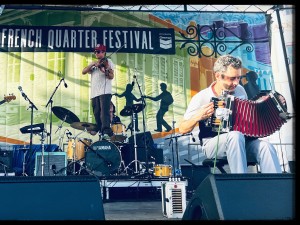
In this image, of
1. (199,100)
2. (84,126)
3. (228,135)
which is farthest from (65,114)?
(228,135)

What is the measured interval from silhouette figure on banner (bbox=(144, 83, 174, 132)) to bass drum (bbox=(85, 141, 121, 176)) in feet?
3.62

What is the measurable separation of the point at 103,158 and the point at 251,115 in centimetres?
239

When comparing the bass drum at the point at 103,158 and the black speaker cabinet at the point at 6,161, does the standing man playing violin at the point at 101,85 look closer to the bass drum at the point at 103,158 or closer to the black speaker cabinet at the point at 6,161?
the bass drum at the point at 103,158

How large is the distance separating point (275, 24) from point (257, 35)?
0.38 metres

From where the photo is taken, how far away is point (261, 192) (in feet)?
7.10

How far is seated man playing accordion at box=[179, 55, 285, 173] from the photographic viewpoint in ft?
13.9

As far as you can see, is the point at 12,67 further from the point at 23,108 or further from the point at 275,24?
the point at 275,24

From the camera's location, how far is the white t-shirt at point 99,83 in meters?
6.57

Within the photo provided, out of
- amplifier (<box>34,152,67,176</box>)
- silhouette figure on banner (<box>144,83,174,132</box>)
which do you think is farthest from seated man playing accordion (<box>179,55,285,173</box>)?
amplifier (<box>34,152,67,176</box>)

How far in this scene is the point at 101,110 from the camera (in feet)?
21.3

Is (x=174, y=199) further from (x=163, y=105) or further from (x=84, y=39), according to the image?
(x=84, y=39)

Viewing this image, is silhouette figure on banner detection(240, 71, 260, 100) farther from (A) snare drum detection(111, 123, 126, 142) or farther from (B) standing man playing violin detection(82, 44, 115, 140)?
(B) standing man playing violin detection(82, 44, 115, 140)
